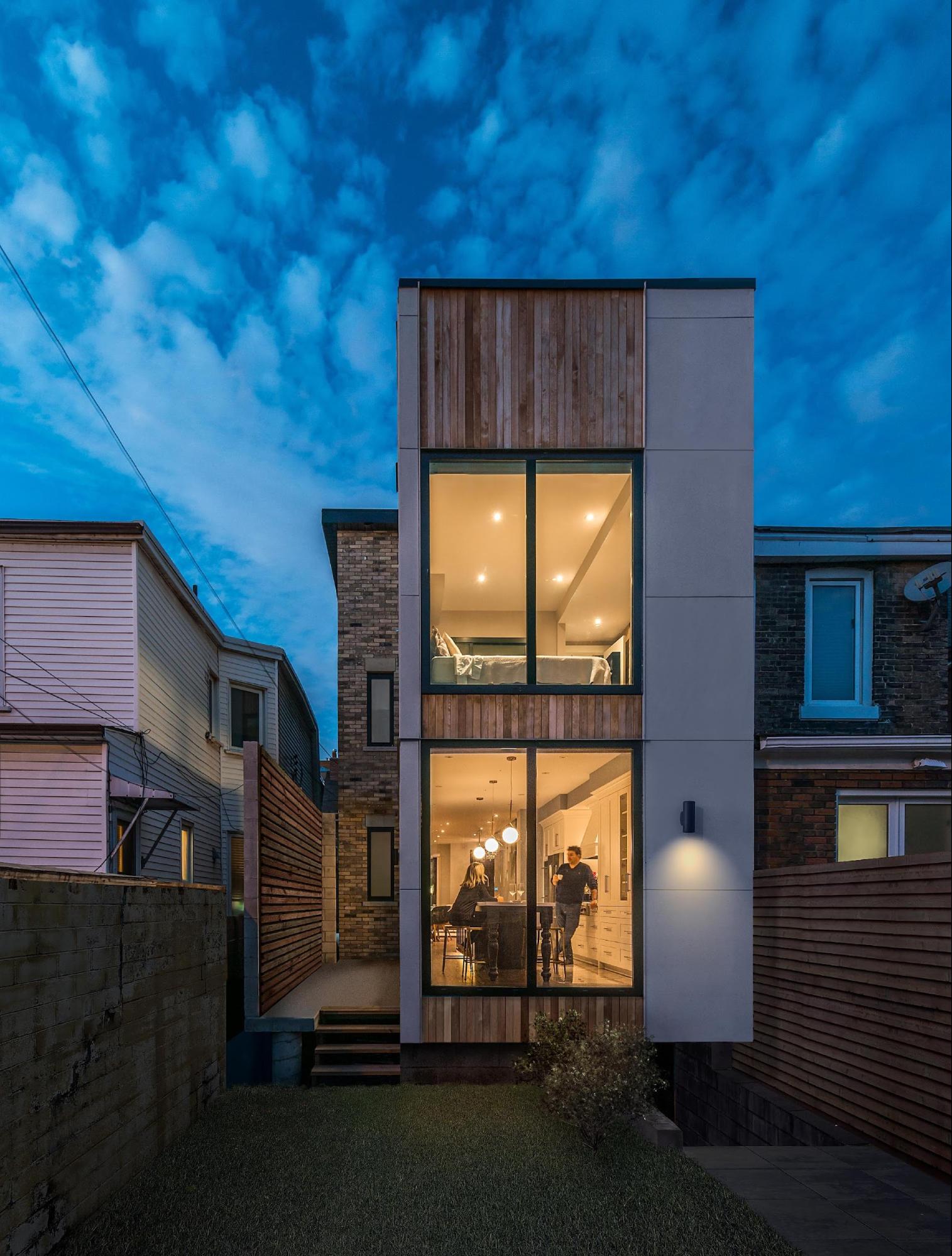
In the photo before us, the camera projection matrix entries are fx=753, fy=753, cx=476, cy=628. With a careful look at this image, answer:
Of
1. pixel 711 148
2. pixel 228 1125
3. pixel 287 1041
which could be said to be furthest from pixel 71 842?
pixel 711 148

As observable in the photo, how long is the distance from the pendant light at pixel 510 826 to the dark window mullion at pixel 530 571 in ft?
2.56

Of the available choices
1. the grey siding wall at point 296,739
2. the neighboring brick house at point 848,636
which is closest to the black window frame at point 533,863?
the neighboring brick house at point 848,636

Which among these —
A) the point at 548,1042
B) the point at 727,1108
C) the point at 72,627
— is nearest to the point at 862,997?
the point at 727,1108

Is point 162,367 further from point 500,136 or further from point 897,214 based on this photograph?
point 500,136

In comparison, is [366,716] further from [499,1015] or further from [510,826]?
[499,1015]

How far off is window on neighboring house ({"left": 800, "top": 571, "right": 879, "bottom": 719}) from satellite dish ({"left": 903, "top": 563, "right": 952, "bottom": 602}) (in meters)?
0.50

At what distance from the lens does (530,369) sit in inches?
292

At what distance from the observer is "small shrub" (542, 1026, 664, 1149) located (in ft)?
17.6

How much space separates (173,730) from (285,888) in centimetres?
415

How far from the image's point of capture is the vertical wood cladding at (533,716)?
280 inches

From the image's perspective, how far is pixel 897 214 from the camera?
13.1m

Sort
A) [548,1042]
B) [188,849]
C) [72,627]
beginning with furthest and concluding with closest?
[188,849] → [72,627] → [548,1042]

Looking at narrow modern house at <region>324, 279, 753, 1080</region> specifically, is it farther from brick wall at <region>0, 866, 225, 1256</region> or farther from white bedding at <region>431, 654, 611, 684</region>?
brick wall at <region>0, 866, 225, 1256</region>

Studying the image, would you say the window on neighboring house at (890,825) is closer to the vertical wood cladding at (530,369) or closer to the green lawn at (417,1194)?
the green lawn at (417,1194)
